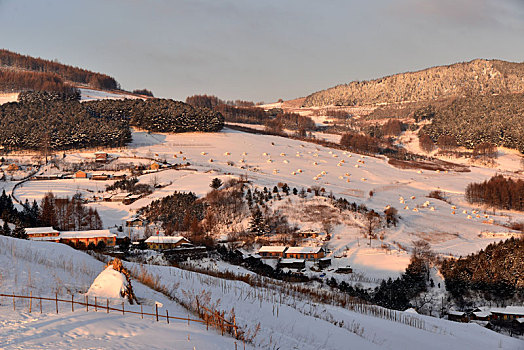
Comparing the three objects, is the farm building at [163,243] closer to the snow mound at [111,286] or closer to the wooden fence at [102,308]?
the snow mound at [111,286]

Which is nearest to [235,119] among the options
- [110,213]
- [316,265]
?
[110,213]

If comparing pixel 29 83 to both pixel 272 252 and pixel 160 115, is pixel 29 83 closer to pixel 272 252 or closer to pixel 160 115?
pixel 160 115

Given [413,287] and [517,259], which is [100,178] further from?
[517,259]

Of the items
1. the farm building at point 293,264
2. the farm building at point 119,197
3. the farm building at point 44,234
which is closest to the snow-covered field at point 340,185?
the farm building at point 119,197

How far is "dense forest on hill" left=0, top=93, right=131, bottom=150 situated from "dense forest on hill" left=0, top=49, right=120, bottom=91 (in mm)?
83585

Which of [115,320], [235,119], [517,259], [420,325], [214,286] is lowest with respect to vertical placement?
[517,259]

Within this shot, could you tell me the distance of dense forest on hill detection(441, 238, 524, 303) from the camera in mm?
28347

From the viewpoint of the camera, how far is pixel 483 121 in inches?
4606

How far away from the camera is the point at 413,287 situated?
29.3 meters

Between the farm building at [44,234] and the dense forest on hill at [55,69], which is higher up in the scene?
the dense forest on hill at [55,69]

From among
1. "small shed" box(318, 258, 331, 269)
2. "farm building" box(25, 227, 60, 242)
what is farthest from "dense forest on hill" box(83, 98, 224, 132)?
"small shed" box(318, 258, 331, 269)

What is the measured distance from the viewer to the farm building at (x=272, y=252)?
37.3 m

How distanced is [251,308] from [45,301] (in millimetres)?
4106

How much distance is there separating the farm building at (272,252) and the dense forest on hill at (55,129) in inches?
1977
